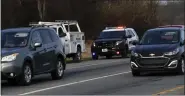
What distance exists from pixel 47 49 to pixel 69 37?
37.6 feet

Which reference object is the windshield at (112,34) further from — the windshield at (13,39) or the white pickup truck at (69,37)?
the windshield at (13,39)

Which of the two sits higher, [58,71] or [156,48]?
[156,48]

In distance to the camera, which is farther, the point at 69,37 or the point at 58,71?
the point at 69,37

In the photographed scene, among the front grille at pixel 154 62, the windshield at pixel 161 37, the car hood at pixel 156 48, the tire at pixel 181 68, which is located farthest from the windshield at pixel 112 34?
the front grille at pixel 154 62

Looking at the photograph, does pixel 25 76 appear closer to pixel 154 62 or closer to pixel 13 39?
pixel 13 39

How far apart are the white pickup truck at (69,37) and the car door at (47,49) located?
32.3 feet

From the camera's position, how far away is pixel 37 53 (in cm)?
1526

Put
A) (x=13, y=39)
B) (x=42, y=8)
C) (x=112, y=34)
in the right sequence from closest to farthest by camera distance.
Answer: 1. (x=13, y=39)
2. (x=112, y=34)
3. (x=42, y=8)

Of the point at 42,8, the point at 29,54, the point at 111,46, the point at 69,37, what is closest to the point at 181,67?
the point at 29,54

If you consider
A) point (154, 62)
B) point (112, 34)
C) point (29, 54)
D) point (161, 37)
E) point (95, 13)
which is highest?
point (29, 54)

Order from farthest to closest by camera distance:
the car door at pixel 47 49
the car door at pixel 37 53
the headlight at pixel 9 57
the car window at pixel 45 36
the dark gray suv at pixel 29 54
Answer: the car window at pixel 45 36 < the car door at pixel 47 49 < the car door at pixel 37 53 < the dark gray suv at pixel 29 54 < the headlight at pixel 9 57

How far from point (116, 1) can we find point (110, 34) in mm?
22025

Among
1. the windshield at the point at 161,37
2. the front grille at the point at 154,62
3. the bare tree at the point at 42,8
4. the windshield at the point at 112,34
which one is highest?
the windshield at the point at 161,37

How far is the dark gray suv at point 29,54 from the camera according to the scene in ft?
46.4
